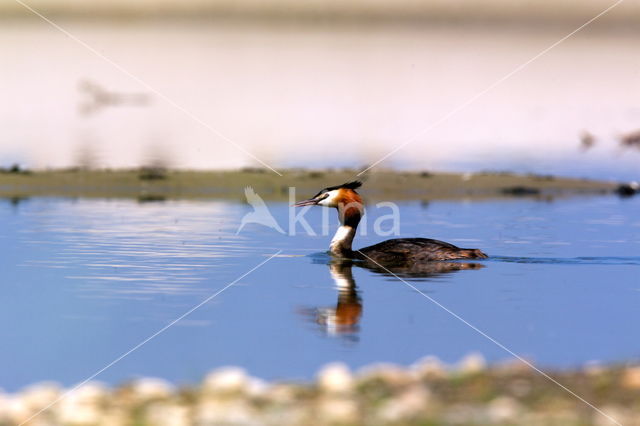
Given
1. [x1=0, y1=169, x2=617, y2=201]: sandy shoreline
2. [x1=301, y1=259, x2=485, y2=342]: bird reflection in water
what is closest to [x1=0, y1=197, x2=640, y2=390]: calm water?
[x1=301, y1=259, x2=485, y2=342]: bird reflection in water

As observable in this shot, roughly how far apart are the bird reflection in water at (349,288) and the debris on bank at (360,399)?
2207 mm

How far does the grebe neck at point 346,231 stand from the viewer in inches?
821

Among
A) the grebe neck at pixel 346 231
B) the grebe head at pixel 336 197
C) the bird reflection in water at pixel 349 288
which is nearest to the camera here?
the bird reflection in water at pixel 349 288

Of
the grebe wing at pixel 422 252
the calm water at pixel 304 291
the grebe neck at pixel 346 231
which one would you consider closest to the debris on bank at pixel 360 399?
the calm water at pixel 304 291

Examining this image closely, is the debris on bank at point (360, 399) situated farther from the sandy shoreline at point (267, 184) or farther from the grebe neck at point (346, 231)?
the sandy shoreline at point (267, 184)

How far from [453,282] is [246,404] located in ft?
28.4

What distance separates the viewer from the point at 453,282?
17.2 meters

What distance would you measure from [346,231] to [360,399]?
11932mm

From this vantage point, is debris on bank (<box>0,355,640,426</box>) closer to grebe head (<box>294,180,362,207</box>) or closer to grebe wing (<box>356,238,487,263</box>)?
grebe wing (<box>356,238,487,263</box>)

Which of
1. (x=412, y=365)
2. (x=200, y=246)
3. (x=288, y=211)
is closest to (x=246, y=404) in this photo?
(x=412, y=365)

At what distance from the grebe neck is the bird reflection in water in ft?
1.20

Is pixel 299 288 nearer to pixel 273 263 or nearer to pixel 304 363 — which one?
pixel 273 263

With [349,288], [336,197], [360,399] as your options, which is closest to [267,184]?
[336,197]

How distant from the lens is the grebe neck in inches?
821
